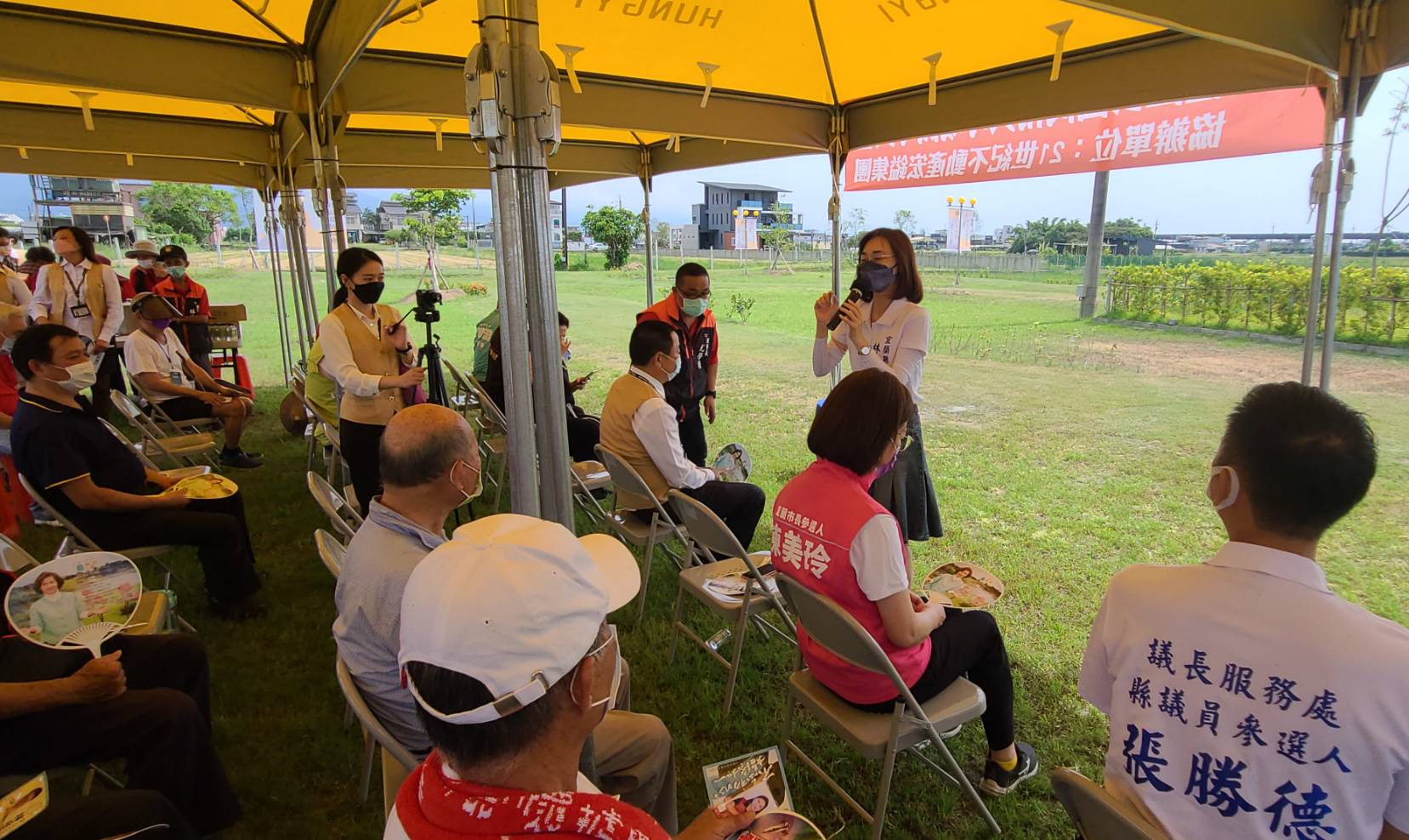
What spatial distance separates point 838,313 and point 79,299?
586 cm

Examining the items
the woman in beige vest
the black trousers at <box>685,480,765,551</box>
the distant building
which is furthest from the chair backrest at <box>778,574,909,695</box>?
the distant building

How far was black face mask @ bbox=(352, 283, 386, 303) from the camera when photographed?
128 inches

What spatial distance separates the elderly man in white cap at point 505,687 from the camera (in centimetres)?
85

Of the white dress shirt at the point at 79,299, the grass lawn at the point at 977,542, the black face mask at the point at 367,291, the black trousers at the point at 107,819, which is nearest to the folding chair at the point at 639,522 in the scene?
the grass lawn at the point at 977,542

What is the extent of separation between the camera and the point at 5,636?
6.71 ft

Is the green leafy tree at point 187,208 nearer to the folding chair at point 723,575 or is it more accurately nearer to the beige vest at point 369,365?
the beige vest at point 369,365

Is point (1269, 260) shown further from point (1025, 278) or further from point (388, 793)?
point (388, 793)

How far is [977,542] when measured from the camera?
14.3 feet

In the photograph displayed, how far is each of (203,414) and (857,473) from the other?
17.6 feet

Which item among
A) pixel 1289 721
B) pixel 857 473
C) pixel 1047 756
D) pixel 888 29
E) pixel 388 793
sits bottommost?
pixel 1047 756

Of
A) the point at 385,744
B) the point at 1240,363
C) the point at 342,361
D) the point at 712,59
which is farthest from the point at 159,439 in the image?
the point at 1240,363

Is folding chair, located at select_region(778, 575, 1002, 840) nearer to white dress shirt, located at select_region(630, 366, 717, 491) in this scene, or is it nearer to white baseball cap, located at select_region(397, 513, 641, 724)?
white baseball cap, located at select_region(397, 513, 641, 724)

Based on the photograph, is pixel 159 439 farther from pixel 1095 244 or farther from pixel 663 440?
pixel 1095 244

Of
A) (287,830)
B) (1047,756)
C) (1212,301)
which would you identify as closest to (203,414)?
(287,830)
